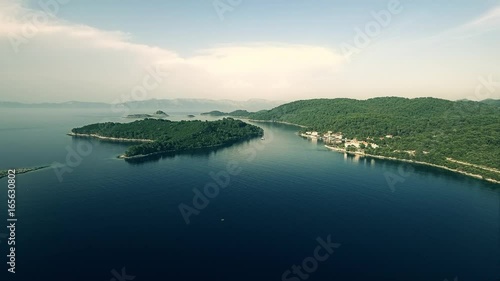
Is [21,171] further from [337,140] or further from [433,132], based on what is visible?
[433,132]

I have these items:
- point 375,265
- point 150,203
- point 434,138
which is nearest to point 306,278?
point 375,265

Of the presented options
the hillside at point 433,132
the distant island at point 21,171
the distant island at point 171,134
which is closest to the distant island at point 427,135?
the hillside at point 433,132

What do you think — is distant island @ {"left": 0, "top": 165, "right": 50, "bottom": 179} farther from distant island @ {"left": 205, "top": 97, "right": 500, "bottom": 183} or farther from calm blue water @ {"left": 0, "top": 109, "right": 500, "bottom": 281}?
distant island @ {"left": 205, "top": 97, "right": 500, "bottom": 183}

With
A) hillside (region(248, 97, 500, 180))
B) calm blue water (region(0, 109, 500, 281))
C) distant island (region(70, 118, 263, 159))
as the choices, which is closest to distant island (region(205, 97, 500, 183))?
hillside (region(248, 97, 500, 180))

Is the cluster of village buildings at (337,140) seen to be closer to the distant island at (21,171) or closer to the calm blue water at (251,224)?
the calm blue water at (251,224)

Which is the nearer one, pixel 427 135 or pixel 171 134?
pixel 427 135

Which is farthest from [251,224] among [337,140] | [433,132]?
[337,140]

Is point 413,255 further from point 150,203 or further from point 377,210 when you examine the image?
point 150,203
